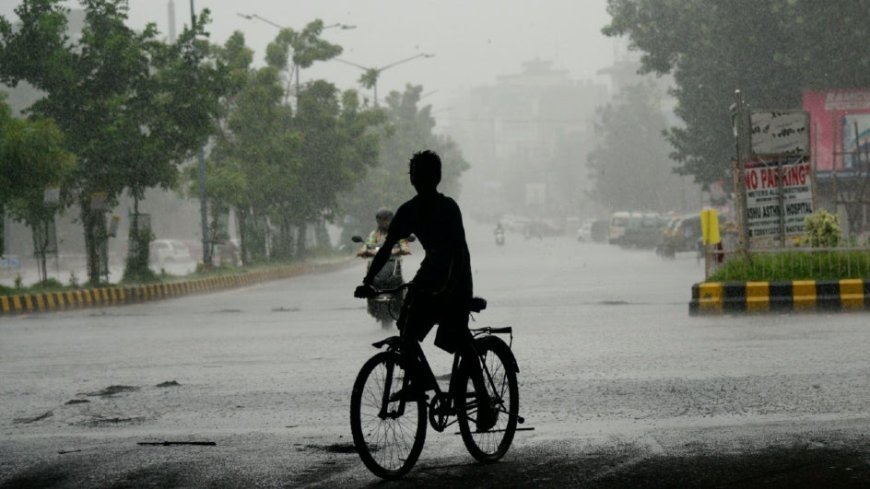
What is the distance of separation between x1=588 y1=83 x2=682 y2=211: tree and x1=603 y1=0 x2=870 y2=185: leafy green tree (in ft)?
165

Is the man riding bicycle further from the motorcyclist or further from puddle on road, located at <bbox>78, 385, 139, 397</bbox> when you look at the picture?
the motorcyclist

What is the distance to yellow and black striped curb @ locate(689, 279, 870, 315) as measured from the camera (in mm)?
18734

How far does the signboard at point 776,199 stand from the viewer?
2030 cm

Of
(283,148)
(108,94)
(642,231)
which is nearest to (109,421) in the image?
(108,94)

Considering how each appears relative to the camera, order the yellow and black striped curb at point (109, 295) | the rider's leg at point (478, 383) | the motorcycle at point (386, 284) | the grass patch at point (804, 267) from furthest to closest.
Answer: the yellow and black striped curb at point (109, 295)
the grass patch at point (804, 267)
the motorcycle at point (386, 284)
the rider's leg at point (478, 383)

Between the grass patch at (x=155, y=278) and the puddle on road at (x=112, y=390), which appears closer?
the puddle on road at (x=112, y=390)

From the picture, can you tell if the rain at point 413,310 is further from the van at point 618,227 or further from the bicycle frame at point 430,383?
the van at point 618,227

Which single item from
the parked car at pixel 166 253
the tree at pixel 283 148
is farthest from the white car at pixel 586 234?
the tree at pixel 283 148

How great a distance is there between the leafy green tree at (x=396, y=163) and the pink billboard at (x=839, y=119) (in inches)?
866

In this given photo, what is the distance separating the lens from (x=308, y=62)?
54.0 metres

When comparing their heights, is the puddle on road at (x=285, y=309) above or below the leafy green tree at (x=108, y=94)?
below

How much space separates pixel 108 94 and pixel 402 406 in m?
28.1

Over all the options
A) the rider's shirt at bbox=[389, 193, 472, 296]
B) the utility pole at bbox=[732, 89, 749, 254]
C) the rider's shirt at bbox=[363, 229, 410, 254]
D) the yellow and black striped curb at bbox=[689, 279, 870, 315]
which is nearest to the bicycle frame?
the rider's shirt at bbox=[389, 193, 472, 296]

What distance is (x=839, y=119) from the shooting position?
47.0m
